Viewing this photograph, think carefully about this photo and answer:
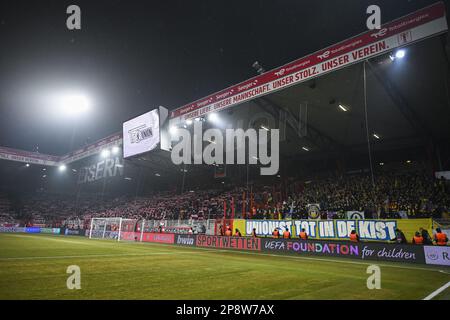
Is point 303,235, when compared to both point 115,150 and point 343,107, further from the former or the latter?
point 115,150

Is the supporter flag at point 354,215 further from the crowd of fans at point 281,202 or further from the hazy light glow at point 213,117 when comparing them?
the hazy light glow at point 213,117

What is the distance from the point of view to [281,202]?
25516 millimetres

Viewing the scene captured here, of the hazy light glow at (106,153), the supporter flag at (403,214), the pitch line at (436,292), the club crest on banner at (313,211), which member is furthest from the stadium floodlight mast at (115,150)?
the pitch line at (436,292)

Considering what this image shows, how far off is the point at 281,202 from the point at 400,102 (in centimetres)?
1257

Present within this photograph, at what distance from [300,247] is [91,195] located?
46989 mm

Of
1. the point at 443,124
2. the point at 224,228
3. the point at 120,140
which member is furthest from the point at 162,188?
the point at 443,124

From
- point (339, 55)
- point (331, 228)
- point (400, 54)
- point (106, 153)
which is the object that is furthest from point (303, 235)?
point (106, 153)

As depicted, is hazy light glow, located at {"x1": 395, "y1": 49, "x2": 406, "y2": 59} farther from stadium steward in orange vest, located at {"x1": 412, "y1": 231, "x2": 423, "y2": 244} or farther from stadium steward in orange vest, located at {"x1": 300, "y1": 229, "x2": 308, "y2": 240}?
stadium steward in orange vest, located at {"x1": 300, "y1": 229, "x2": 308, "y2": 240}

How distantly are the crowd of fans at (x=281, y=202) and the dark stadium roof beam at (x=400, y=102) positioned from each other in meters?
3.71

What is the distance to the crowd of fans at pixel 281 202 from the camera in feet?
58.3

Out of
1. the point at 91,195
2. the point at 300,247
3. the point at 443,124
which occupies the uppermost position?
the point at 443,124

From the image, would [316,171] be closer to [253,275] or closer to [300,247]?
[300,247]

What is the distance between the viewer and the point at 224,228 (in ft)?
74.0

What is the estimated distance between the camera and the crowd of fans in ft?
58.3
